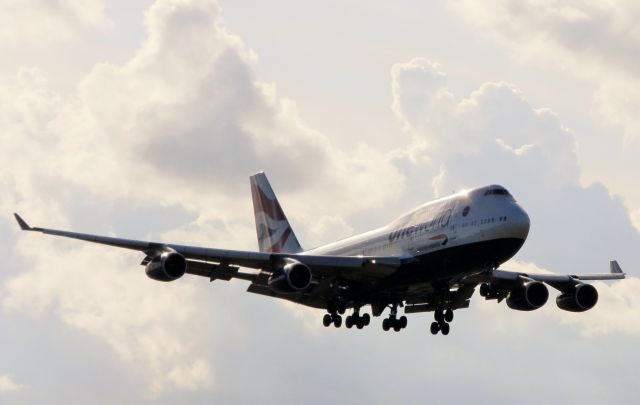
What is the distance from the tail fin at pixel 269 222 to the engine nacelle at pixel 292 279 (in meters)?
19.9

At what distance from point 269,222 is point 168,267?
2590cm

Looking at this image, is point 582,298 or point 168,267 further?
point 582,298

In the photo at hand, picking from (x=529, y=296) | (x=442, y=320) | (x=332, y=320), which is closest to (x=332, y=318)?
(x=332, y=320)

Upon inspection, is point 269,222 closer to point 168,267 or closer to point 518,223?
point 168,267

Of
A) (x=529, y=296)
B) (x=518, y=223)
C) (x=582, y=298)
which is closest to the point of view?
(x=518, y=223)

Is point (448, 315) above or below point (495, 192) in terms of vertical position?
below

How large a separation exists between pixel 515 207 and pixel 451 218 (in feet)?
11.5

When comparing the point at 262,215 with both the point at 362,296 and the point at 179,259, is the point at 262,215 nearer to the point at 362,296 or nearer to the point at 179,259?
the point at 362,296

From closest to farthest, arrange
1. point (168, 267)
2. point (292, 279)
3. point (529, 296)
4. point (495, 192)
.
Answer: point (168, 267) < point (495, 192) < point (292, 279) < point (529, 296)

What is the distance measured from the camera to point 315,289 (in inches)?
3044

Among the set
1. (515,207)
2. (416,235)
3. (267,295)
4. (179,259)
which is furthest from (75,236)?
(515,207)

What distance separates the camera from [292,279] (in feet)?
237

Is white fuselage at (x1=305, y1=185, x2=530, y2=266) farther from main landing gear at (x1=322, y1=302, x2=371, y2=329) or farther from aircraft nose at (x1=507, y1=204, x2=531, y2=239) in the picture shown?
main landing gear at (x1=322, y1=302, x2=371, y2=329)

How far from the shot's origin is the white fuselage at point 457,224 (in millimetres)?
69875
